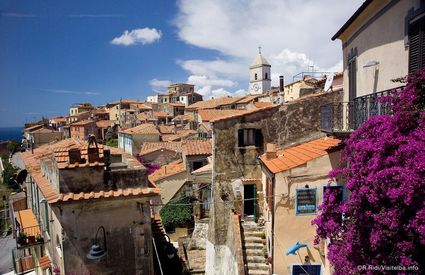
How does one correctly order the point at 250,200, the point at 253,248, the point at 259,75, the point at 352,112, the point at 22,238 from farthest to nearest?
1. the point at 259,75
2. the point at 250,200
3. the point at 253,248
4. the point at 22,238
5. the point at 352,112

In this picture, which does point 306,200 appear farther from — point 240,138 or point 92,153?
point 92,153

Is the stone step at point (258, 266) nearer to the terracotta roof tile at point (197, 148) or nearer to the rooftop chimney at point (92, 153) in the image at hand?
the rooftop chimney at point (92, 153)

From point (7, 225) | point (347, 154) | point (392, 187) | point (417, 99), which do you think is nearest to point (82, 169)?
point (347, 154)

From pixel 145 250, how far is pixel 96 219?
6.82 feet

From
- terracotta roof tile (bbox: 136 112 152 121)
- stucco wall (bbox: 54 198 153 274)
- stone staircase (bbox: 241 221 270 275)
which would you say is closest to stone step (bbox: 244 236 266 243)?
stone staircase (bbox: 241 221 270 275)

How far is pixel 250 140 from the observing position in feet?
52.6

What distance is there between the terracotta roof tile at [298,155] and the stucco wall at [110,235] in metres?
5.55

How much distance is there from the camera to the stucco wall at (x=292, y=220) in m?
11.8

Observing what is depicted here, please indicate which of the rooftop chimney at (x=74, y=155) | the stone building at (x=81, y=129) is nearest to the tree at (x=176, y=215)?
the rooftop chimney at (x=74, y=155)

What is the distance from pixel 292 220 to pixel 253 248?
3214 mm

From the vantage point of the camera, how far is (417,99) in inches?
259

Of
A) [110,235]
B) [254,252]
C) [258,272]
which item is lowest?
[258,272]

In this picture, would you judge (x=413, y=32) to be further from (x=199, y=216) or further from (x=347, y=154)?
(x=199, y=216)

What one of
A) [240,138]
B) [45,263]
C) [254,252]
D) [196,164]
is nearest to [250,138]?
[240,138]
